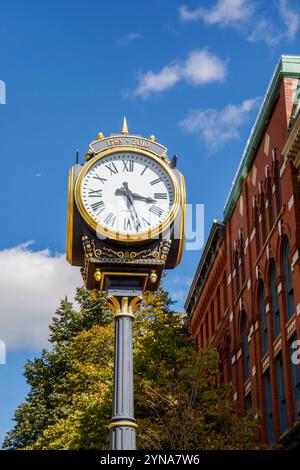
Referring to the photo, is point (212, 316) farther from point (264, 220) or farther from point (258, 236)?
point (264, 220)

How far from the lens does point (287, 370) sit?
102ft

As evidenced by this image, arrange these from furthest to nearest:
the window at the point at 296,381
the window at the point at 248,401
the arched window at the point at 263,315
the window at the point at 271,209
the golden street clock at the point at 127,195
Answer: the window at the point at 248,401
the arched window at the point at 263,315
the window at the point at 271,209
the window at the point at 296,381
the golden street clock at the point at 127,195

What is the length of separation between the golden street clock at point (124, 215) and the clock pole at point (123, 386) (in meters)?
Result: 0.37

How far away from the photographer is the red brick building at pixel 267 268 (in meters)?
31.2

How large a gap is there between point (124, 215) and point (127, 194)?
0.26 metres

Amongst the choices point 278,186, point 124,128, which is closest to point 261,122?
point 278,186

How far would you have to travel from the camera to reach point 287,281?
3272 centimetres

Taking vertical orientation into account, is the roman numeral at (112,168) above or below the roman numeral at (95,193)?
above

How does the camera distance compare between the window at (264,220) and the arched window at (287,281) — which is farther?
the window at (264,220)

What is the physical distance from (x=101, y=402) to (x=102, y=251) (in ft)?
75.0

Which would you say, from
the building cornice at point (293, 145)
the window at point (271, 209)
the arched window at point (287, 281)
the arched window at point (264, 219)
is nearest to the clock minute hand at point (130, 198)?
the building cornice at point (293, 145)

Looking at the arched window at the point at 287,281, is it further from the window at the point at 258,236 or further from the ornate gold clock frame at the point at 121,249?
the ornate gold clock frame at the point at 121,249

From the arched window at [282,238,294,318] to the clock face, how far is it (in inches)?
885

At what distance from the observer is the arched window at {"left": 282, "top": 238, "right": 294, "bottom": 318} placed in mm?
32000
